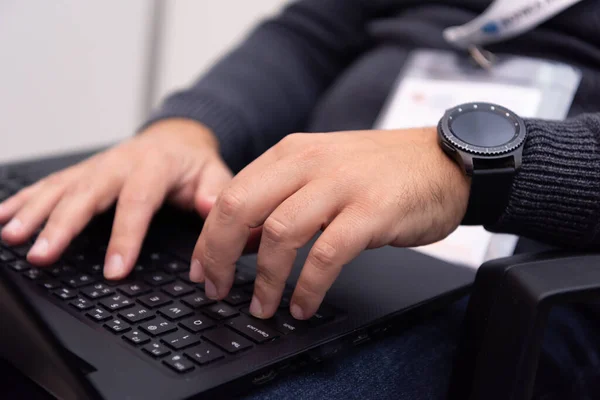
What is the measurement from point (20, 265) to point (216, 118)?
1.19ft

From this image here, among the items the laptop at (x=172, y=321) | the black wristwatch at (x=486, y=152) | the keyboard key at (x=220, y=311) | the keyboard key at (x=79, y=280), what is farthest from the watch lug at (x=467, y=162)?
the keyboard key at (x=79, y=280)

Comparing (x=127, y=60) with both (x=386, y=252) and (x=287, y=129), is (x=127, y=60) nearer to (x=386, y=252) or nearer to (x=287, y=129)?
(x=287, y=129)

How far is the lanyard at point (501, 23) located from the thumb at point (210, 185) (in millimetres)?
375

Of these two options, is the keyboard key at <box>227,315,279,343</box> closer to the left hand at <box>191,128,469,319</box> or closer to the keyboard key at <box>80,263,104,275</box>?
the left hand at <box>191,128,469,319</box>

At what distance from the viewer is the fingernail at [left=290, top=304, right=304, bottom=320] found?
1.53 ft

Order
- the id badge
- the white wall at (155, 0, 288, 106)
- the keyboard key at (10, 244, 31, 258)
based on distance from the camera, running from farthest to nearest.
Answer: the white wall at (155, 0, 288, 106) → the id badge → the keyboard key at (10, 244, 31, 258)

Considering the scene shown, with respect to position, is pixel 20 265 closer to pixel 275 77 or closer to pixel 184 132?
pixel 184 132

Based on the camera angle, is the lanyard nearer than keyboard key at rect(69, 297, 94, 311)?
No

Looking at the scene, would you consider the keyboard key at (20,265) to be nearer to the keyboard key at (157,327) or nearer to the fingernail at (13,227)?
the fingernail at (13,227)

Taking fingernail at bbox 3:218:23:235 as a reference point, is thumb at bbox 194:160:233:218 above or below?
below

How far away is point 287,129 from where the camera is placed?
1.01m

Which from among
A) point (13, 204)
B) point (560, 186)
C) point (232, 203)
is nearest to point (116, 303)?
point (232, 203)

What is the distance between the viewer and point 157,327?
0.45 m

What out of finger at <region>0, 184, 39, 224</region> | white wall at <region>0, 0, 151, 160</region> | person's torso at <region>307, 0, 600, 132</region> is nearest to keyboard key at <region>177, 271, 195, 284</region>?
finger at <region>0, 184, 39, 224</region>
